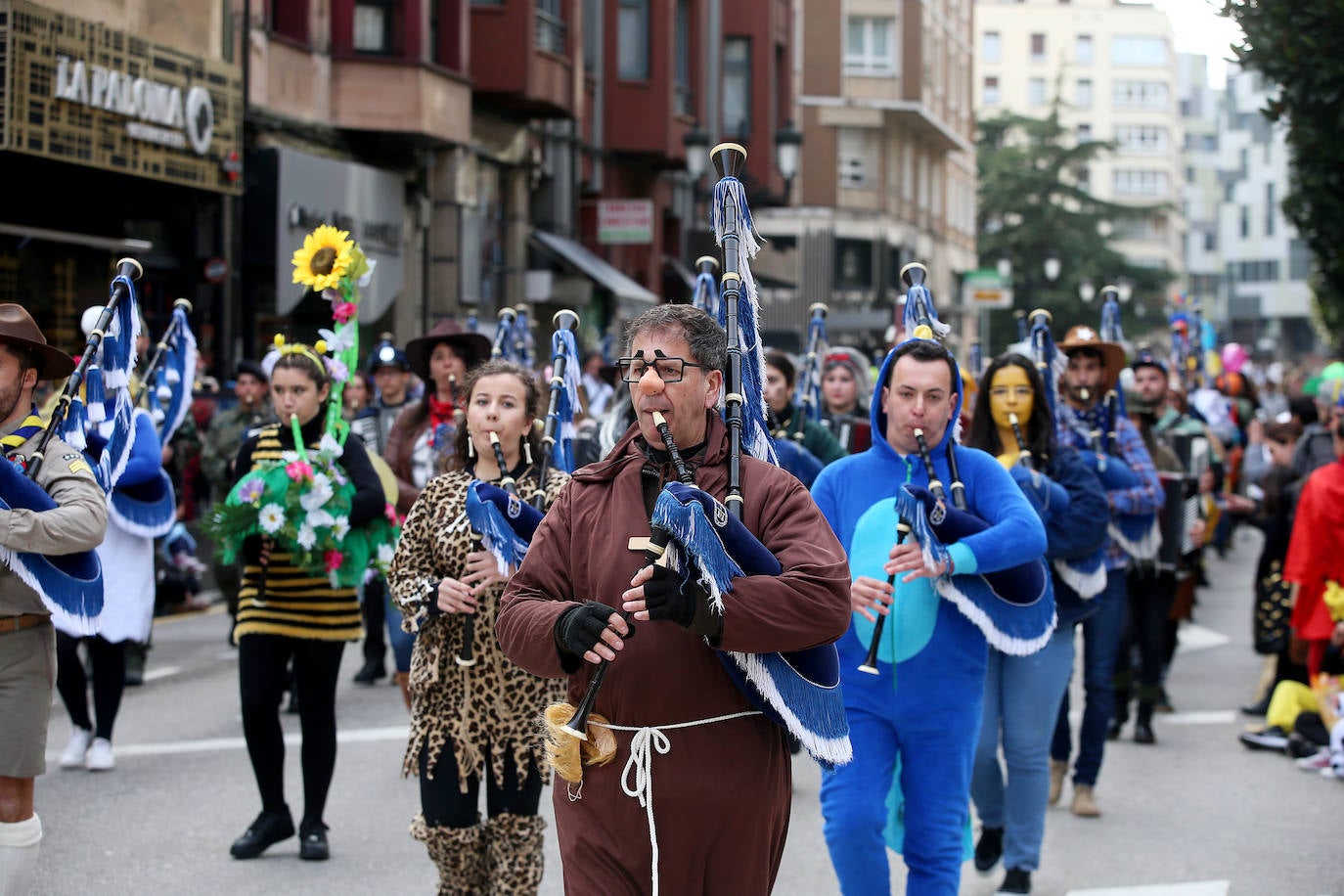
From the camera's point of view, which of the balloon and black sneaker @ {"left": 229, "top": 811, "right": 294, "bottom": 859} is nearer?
black sneaker @ {"left": 229, "top": 811, "right": 294, "bottom": 859}

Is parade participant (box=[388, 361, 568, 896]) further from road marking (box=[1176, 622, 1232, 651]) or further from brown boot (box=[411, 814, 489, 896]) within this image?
road marking (box=[1176, 622, 1232, 651])

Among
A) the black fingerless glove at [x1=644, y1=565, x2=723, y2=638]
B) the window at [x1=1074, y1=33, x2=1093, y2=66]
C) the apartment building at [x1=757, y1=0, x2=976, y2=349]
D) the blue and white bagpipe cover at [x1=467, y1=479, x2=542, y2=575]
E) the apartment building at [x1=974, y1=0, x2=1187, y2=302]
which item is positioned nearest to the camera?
the black fingerless glove at [x1=644, y1=565, x2=723, y2=638]

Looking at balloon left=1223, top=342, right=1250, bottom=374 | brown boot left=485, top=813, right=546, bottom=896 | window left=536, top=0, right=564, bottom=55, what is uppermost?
window left=536, top=0, right=564, bottom=55

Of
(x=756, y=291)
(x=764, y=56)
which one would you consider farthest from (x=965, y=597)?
(x=764, y=56)

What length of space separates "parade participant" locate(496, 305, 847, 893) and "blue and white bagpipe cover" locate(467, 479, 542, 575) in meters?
1.35

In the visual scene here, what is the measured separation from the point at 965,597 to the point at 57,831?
4.22m

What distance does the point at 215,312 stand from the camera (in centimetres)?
1862

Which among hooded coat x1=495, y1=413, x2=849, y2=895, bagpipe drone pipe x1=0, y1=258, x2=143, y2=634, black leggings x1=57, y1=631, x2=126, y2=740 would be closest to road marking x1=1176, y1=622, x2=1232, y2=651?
black leggings x1=57, y1=631, x2=126, y2=740

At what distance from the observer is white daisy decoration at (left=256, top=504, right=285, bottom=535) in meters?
7.00

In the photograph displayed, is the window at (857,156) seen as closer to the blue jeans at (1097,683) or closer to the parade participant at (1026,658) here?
the blue jeans at (1097,683)

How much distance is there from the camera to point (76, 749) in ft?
28.8

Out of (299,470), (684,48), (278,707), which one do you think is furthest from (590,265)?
(278,707)

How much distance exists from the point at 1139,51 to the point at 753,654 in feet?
341

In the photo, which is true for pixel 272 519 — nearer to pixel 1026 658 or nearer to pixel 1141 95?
pixel 1026 658
